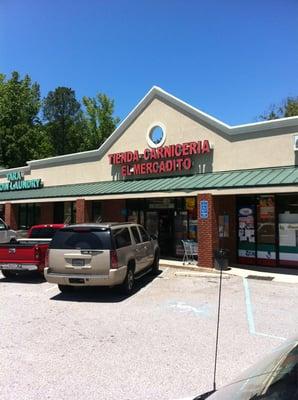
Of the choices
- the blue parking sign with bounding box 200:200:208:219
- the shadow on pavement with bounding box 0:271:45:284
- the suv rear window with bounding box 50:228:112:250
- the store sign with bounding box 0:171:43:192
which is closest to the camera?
the suv rear window with bounding box 50:228:112:250

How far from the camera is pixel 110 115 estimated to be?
51.7 meters

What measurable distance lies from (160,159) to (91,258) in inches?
367

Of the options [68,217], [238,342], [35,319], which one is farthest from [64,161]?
[238,342]

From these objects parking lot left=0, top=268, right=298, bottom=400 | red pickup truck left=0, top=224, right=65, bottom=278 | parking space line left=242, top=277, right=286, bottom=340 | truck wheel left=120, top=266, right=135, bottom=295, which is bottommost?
parking space line left=242, top=277, right=286, bottom=340

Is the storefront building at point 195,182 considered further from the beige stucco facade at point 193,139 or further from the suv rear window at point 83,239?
the suv rear window at point 83,239

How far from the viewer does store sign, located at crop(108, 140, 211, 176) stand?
1780 centimetres

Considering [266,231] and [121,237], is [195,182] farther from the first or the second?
[121,237]

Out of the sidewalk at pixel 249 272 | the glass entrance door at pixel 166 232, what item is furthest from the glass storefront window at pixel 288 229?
the glass entrance door at pixel 166 232

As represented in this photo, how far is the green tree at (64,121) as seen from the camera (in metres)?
53.9

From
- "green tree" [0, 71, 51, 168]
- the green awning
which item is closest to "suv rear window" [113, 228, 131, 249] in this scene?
the green awning

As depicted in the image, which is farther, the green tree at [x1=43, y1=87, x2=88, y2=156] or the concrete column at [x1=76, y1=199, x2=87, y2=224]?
the green tree at [x1=43, y1=87, x2=88, y2=156]

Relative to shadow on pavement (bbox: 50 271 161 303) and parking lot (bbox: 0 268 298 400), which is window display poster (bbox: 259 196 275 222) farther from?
shadow on pavement (bbox: 50 271 161 303)

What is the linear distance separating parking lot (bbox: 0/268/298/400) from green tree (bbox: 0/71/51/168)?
34.5 metres

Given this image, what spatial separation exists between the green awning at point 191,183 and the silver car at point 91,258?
5.17 metres
